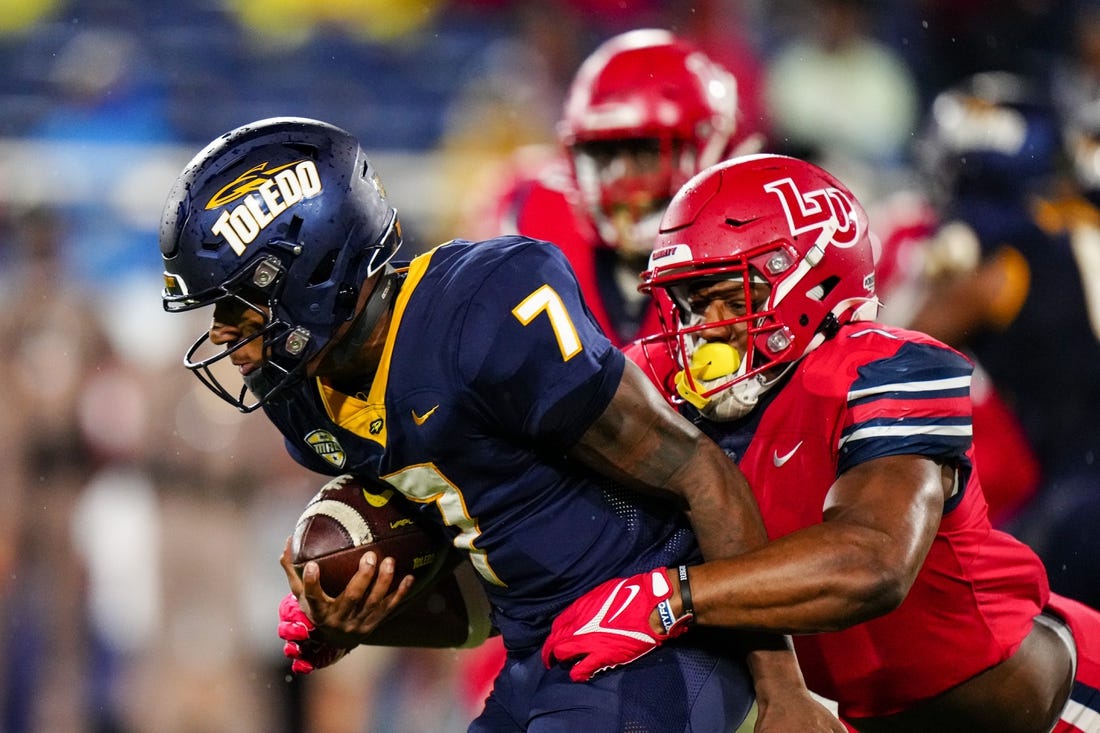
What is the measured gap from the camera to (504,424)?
261 centimetres

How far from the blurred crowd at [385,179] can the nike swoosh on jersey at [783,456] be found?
164cm

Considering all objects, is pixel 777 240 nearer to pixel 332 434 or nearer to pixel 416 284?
pixel 416 284

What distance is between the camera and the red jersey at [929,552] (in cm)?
274

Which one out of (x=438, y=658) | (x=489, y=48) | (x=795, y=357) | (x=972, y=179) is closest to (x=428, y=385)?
(x=795, y=357)

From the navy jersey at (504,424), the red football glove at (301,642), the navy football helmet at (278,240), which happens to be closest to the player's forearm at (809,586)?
the navy jersey at (504,424)

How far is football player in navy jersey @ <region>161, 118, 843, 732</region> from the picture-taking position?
2.59 metres

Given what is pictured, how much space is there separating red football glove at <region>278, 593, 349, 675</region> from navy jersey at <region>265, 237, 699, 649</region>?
395 mm

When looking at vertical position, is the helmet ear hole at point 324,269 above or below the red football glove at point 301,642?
above

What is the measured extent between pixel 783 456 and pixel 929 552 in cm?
32

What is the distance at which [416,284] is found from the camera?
2.74 m

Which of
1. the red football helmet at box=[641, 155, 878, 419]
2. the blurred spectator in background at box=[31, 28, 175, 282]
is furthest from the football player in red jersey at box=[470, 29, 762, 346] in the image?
the blurred spectator in background at box=[31, 28, 175, 282]

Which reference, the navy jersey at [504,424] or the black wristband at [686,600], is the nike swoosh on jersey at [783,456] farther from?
the black wristband at [686,600]

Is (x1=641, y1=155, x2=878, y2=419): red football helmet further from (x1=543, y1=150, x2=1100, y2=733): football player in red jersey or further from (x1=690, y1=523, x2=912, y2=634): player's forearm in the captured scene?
(x1=690, y1=523, x2=912, y2=634): player's forearm

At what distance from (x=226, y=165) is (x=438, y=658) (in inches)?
154
